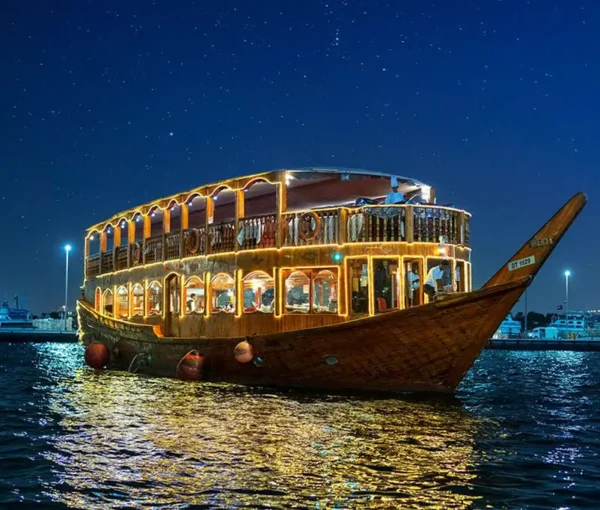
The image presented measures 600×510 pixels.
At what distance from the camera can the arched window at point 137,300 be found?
22.4 meters

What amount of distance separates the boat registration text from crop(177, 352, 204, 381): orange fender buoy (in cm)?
747

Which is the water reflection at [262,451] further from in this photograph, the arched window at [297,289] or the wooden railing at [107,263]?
the wooden railing at [107,263]

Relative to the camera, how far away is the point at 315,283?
52.7 ft

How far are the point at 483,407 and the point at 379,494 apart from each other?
7810 mm

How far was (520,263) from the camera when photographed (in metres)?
12.4

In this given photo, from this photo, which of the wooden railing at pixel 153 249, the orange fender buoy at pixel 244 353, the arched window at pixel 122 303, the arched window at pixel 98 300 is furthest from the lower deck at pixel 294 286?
the arched window at pixel 98 300

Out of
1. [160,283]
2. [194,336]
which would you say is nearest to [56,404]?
[194,336]

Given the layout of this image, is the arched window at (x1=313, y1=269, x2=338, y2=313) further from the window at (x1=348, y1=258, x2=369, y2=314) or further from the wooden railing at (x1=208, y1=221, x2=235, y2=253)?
the wooden railing at (x1=208, y1=221, x2=235, y2=253)

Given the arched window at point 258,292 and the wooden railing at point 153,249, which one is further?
the wooden railing at point 153,249

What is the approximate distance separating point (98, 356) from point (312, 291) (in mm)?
9355

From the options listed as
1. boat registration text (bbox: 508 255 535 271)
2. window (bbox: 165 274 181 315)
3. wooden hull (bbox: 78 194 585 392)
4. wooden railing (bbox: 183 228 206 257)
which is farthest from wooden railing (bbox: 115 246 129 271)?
boat registration text (bbox: 508 255 535 271)

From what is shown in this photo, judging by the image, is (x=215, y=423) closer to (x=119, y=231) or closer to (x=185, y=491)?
(x=185, y=491)

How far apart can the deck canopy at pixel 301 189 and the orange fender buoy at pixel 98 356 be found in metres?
4.65

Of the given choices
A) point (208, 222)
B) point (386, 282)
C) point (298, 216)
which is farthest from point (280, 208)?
point (208, 222)
